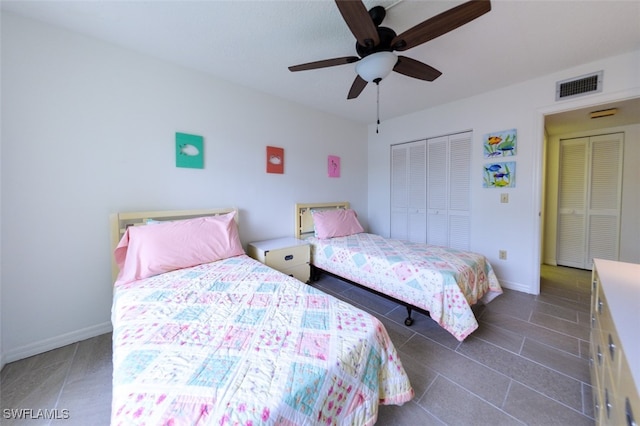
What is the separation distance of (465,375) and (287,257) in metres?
1.80

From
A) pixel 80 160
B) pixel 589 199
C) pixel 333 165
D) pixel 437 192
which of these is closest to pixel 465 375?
pixel 437 192

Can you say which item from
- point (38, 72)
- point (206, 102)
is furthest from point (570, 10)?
point (38, 72)

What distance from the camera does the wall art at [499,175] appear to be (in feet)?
9.10

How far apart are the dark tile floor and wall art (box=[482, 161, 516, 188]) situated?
1.42m

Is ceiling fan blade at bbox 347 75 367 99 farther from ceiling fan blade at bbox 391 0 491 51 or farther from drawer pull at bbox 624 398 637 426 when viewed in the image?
drawer pull at bbox 624 398 637 426

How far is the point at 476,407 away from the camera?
131cm

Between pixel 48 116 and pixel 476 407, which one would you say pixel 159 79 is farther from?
pixel 476 407

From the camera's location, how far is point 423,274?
76.7 inches

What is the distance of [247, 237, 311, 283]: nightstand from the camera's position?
2518 mm

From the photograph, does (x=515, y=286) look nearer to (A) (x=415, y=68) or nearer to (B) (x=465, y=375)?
(B) (x=465, y=375)

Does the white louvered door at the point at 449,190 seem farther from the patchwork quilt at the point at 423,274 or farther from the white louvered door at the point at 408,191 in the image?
the patchwork quilt at the point at 423,274

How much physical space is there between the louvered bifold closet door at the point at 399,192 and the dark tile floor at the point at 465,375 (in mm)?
1822

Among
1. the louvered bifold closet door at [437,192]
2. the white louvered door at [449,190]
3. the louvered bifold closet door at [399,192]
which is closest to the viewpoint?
the white louvered door at [449,190]

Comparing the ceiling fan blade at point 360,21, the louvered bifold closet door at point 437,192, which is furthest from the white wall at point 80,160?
the louvered bifold closet door at point 437,192
